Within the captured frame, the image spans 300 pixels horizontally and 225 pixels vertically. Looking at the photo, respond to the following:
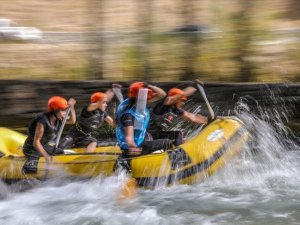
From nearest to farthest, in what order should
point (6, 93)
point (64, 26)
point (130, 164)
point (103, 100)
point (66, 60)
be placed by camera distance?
1. point (130, 164)
2. point (103, 100)
3. point (6, 93)
4. point (66, 60)
5. point (64, 26)

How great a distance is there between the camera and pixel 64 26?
12.5m

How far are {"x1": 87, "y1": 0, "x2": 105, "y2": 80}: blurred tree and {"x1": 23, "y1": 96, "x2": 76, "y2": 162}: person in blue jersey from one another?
2.17 metres

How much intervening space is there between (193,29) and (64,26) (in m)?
2.62

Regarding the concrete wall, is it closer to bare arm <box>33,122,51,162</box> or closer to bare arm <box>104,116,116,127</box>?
bare arm <box>104,116,116,127</box>

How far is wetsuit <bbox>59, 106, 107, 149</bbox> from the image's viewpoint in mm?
9531

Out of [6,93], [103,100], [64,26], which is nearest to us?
[103,100]

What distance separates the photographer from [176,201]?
8.20 metres

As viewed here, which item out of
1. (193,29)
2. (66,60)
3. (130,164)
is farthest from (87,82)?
(130,164)

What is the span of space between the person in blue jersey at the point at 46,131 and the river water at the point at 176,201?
1.53ft

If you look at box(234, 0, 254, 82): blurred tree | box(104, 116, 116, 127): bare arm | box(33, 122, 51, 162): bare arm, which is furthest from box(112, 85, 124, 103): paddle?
box(234, 0, 254, 82): blurred tree

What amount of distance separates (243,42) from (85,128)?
294 centimetres

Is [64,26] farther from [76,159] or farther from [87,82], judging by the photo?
[76,159]

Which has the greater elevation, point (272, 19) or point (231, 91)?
point (272, 19)

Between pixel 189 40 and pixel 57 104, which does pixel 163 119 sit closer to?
pixel 57 104
